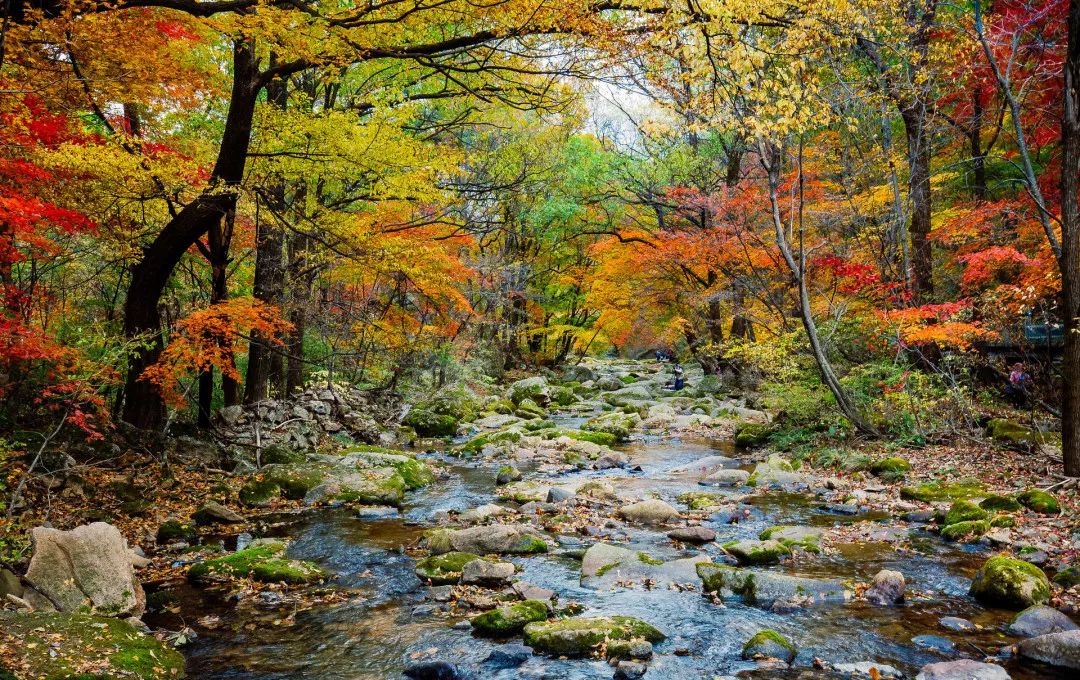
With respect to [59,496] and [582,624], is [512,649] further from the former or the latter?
[59,496]

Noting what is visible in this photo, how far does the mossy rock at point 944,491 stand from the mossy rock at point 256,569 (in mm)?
7980

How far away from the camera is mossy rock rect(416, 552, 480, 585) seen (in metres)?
6.84

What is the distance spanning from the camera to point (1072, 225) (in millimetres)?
7879

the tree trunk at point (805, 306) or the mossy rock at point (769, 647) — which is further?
the tree trunk at point (805, 306)

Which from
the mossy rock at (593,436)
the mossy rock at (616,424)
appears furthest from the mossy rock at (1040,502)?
the mossy rock at (616,424)

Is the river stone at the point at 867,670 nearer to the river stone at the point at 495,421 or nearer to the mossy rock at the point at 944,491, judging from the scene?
the mossy rock at the point at 944,491

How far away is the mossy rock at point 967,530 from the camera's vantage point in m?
7.57

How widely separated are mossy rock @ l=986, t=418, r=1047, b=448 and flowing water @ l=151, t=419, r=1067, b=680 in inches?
153

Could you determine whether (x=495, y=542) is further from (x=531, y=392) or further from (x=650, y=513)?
(x=531, y=392)

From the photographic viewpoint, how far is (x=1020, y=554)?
6.77 metres

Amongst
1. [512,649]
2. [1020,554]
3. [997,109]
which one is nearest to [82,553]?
[512,649]

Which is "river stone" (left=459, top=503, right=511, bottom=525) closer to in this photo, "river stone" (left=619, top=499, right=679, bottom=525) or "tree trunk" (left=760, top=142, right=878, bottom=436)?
"river stone" (left=619, top=499, right=679, bottom=525)

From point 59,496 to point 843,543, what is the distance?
9.84 m

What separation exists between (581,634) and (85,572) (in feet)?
13.7
